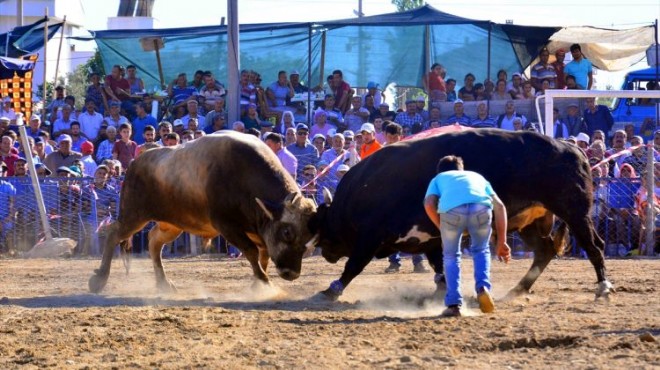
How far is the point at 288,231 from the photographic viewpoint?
1104cm

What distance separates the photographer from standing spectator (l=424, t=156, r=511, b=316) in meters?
8.90

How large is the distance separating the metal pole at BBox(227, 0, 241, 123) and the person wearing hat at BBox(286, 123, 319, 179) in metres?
2.10

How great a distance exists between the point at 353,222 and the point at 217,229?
5.35 ft

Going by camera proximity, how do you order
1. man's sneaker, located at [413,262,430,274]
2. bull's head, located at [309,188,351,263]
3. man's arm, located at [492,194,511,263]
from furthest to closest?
man's sneaker, located at [413,262,430,274]
bull's head, located at [309,188,351,263]
man's arm, located at [492,194,511,263]

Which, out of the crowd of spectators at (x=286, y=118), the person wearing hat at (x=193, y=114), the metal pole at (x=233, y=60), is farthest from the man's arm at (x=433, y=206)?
the person wearing hat at (x=193, y=114)

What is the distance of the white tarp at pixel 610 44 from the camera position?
21656 mm

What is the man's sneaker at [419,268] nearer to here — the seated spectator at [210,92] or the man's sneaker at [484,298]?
the man's sneaker at [484,298]

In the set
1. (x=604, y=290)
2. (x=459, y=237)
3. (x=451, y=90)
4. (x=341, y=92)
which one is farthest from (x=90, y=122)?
(x=459, y=237)

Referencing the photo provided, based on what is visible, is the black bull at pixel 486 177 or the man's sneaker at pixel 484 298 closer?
the man's sneaker at pixel 484 298

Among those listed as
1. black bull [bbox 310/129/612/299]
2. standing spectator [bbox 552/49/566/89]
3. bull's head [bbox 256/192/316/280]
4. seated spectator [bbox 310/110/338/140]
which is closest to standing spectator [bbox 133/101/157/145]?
seated spectator [bbox 310/110/338/140]

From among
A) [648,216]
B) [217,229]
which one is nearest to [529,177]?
[217,229]

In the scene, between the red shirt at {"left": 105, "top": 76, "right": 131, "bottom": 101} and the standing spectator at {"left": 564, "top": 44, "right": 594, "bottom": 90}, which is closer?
the standing spectator at {"left": 564, "top": 44, "right": 594, "bottom": 90}

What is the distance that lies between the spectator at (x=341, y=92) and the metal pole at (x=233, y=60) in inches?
75.9

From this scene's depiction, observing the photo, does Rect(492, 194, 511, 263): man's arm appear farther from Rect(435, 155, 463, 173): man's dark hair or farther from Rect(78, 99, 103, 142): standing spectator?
Rect(78, 99, 103, 142): standing spectator
